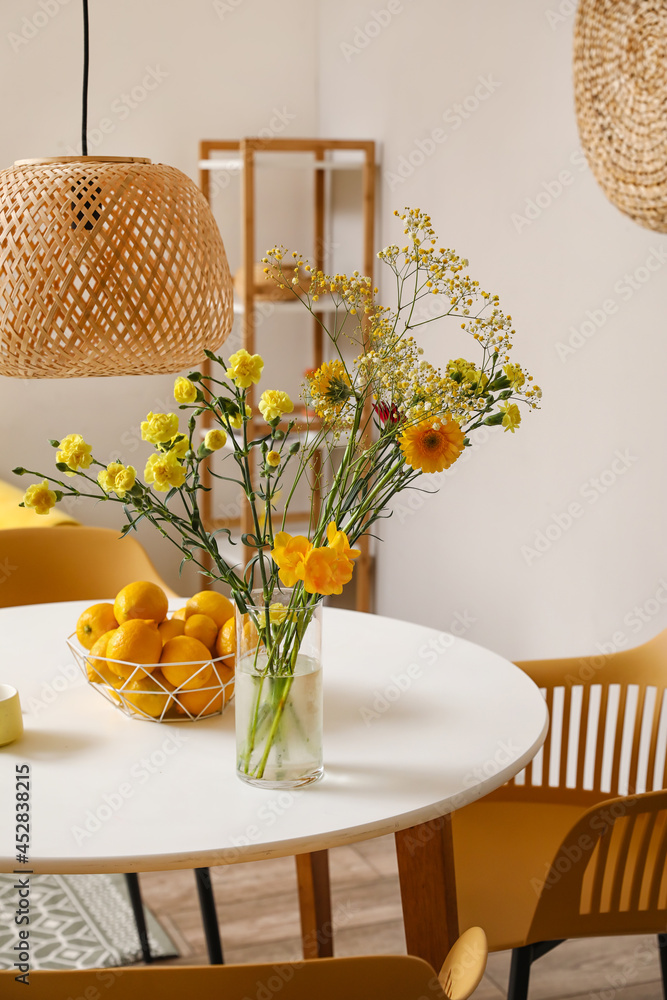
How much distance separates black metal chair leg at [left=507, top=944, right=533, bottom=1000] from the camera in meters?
1.36

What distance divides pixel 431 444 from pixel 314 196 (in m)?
2.90

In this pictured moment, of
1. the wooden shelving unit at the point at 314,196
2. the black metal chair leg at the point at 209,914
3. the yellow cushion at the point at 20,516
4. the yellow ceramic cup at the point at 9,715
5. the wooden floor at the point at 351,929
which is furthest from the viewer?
the wooden shelving unit at the point at 314,196

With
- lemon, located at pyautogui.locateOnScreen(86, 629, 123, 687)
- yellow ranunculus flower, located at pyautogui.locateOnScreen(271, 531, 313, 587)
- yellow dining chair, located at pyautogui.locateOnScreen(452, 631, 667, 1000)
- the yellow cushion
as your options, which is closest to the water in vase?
yellow ranunculus flower, located at pyautogui.locateOnScreen(271, 531, 313, 587)

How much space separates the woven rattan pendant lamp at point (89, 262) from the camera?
128 cm

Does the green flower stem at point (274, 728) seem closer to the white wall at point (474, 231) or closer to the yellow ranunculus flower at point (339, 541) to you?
the yellow ranunculus flower at point (339, 541)

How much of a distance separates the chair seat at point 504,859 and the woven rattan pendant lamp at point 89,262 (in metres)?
0.85

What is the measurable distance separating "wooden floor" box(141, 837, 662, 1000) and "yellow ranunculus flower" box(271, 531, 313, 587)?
1.28 metres

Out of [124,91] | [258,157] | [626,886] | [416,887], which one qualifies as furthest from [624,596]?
[124,91]

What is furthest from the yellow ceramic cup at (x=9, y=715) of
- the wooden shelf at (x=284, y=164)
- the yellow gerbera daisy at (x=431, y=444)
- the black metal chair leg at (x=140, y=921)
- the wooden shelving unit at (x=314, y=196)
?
the wooden shelf at (x=284, y=164)

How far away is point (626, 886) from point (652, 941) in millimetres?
826

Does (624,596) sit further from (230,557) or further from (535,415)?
(230,557)

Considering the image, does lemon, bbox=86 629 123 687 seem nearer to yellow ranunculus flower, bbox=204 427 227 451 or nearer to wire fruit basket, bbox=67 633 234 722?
wire fruit basket, bbox=67 633 234 722

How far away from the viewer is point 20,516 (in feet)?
9.98

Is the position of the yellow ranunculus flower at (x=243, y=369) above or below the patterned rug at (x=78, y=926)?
above
